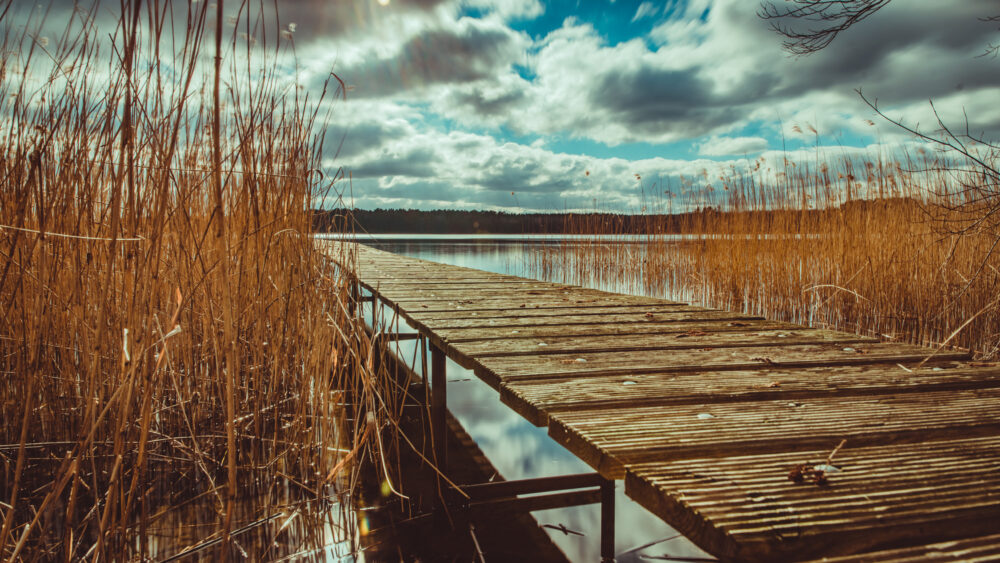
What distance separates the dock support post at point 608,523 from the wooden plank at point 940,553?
1160mm

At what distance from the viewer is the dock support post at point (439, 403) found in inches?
70.4

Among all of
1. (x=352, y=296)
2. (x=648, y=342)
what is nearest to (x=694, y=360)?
(x=648, y=342)

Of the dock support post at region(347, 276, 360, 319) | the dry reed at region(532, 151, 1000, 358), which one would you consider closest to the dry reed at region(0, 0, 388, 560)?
the dock support post at region(347, 276, 360, 319)

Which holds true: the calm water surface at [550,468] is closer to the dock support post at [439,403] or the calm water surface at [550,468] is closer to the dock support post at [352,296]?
the dock support post at [352,296]

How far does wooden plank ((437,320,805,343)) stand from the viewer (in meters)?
1.63

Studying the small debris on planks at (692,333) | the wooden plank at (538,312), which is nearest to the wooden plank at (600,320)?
the wooden plank at (538,312)

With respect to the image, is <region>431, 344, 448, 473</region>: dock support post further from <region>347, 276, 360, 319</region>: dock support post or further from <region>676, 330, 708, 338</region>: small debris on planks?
<region>676, 330, 708, 338</region>: small debris on planks

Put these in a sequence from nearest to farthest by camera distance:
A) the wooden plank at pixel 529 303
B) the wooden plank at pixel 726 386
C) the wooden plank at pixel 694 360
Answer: the wooden plank at pixel 726 386 < the wooden plank at pixel 694 360 < the wooden plank at pixel 529 303

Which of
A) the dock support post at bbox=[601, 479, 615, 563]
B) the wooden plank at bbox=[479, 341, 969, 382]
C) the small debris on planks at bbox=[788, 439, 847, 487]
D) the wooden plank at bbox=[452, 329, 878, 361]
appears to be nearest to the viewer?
the small debris on planks at bbox=[788, 439, 847, 487]

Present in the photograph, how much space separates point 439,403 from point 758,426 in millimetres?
1224

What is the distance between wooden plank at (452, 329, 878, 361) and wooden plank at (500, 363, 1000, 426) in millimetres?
280

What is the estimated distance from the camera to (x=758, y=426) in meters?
0.78

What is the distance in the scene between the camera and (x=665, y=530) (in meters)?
1.72

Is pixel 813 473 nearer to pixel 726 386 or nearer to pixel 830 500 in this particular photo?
pixel 830 500
